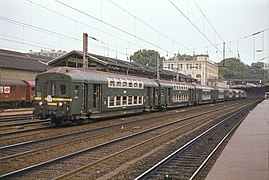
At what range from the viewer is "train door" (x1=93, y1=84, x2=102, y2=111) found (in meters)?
21.4

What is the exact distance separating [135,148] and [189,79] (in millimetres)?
57859

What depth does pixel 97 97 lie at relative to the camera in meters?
21.7

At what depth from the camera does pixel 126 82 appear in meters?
26.3

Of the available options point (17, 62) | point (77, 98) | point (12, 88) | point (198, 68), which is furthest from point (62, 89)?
point (198, 68)

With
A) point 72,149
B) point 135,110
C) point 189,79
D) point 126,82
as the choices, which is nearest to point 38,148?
point 72,149

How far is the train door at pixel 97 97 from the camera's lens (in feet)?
70.3

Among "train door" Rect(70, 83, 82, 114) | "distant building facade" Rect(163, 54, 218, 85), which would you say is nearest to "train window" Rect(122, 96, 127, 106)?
"train door" Rect(70, 83, 82, 114)

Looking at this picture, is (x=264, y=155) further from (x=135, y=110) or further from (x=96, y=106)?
(x=135, y=110)

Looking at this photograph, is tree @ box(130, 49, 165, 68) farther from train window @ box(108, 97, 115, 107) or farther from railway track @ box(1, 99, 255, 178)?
railway track @ box(1, 99, 255, 178)

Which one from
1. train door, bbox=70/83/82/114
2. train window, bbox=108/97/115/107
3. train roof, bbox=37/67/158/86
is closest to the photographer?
train door, bbox=70/83/82/114

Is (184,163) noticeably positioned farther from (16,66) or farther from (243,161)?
(16,66)

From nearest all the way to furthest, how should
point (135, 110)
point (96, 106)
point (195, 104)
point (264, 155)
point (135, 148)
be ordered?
1. point (264, 155)
2. point (135, 148)
3. point (96, 106)
4. point (135, 110)
5. point (195, 104)

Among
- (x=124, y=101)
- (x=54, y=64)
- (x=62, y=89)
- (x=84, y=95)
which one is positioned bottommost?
(x=124, y=101)

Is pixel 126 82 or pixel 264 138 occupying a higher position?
pixel 126 82
